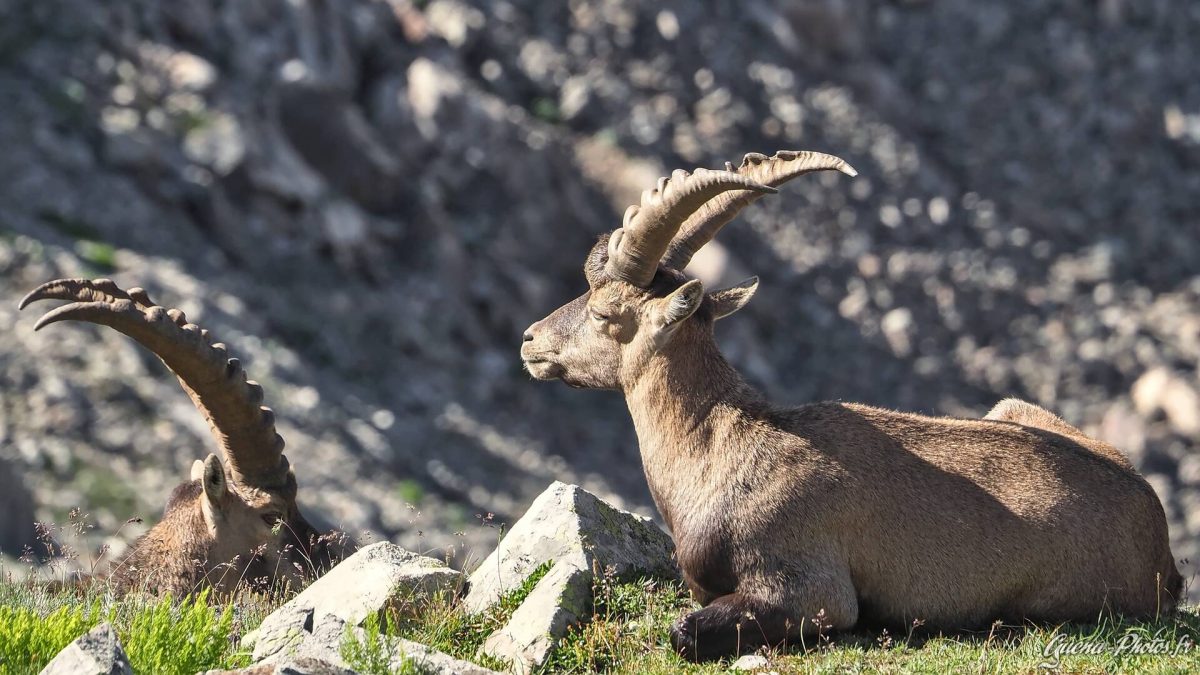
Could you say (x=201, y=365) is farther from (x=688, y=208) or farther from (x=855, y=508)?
(x=855, y=508)

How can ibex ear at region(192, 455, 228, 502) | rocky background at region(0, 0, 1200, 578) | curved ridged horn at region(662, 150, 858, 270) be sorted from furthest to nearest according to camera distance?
rocky background at region(0, 0, 1200, 578) → ibex ear at region(192, 455, 228, 502) → curved ridged horn at region(662, 150, 858, 270)

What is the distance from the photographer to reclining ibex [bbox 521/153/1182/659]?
28.2ft

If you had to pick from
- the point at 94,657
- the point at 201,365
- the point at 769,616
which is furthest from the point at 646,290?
the point at 94,657

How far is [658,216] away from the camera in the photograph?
883 centimetres

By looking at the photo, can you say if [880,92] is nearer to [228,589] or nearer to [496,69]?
[496,69]

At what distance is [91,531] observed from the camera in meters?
21.3

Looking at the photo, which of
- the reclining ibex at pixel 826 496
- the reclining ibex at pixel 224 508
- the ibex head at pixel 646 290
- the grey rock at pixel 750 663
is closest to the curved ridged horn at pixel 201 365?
the reclining ibex at pixel 224 508

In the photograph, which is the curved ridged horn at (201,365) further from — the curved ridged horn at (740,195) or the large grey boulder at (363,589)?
the curved ridged horn at (740,195)

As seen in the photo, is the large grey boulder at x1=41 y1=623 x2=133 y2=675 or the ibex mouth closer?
the large grey boulder at x1=41 y1=623 x2=133 y2=675

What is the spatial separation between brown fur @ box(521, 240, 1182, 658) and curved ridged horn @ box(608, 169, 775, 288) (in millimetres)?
148

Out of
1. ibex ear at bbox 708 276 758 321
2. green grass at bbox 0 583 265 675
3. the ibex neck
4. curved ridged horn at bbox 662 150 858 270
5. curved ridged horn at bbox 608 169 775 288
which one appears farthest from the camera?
ibex ear at bbox 708 276 758 321

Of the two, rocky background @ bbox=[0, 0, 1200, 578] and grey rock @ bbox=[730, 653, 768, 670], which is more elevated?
rocky background @ bbox=[0, 0, 1200, 578]

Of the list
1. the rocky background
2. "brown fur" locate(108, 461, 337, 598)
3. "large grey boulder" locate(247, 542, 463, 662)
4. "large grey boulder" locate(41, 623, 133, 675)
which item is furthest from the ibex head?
the rocky background

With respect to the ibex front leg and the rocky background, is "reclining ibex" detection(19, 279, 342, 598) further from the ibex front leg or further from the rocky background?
the rocky background
